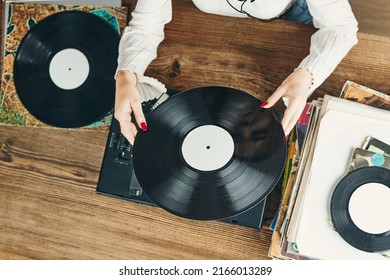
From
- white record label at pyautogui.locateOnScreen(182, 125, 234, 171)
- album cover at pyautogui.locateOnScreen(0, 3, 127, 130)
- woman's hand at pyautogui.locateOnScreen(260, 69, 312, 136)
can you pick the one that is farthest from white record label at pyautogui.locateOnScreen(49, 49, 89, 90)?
woman's hand at pyautogui.locateOnScreen(260, 69, 312, 136)

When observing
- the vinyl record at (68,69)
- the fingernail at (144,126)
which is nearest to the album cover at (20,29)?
the vinyl record at (68,69)

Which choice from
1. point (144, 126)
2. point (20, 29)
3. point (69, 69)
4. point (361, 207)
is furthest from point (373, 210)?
point (20, 29)

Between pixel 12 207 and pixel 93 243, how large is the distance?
8.9 inches

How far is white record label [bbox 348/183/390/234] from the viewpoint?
947 mm

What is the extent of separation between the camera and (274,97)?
92 centimetres

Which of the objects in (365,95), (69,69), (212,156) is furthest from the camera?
(69,69)

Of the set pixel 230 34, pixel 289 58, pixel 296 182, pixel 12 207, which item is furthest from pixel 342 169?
pixel 12 207

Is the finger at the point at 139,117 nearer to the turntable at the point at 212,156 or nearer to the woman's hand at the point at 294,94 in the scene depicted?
the turntable at the point at 212,156

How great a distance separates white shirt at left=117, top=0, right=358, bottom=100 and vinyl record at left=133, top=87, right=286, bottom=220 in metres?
0.19

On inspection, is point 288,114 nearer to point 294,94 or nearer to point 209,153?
point 294,94

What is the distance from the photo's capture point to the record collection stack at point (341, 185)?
3.12 ft

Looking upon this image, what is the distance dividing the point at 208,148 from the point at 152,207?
11.0 inches
